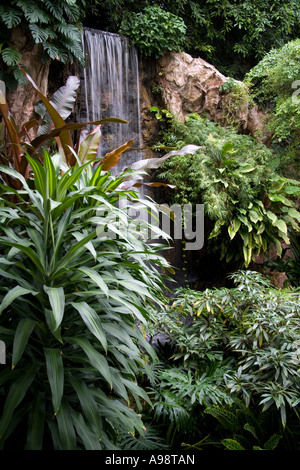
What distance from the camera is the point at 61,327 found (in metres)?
1.62

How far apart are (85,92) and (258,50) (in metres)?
3.54

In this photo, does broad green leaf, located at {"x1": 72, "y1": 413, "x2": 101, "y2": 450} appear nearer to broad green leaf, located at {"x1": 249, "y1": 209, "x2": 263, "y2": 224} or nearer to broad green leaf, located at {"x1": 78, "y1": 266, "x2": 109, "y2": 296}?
broad green leaf, located at {"x1": 78, "y1": 266, "x2": 109, "y2": 296}

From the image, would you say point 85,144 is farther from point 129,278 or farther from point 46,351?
point 46,351

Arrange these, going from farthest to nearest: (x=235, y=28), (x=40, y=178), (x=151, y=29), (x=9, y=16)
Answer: (x=235, y=28)
(x=151, y=29)
(x=9, y=16)
(x=40, y=178)

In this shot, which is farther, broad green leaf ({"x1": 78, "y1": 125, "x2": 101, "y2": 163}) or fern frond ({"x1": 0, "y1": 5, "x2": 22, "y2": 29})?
fern frond ({"x1": 0, "y1": 5, "x2": 22, "y2": 29})

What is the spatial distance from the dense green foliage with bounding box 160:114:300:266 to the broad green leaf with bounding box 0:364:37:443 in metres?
3.27

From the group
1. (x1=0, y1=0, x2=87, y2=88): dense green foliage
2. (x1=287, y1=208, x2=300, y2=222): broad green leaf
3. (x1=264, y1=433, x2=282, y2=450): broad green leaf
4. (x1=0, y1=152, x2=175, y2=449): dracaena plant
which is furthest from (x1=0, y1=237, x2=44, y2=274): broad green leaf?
(x1=287, y1=208, x2=300, y2=222): broad green leaf

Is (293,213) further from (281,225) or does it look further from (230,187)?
(230,187)

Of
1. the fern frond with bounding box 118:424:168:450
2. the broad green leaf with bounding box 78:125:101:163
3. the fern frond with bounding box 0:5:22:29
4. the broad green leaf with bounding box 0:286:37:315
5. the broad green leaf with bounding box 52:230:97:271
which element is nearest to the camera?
the broad green leaf with bounding box 0:286:37:315

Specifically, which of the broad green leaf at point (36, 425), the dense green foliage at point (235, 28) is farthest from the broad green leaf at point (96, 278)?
the dense green foliage at point (235, 28)

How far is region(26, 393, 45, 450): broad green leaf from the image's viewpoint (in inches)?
55.1

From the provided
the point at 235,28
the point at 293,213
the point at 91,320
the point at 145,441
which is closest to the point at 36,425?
the point at 91,320

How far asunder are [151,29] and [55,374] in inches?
192
